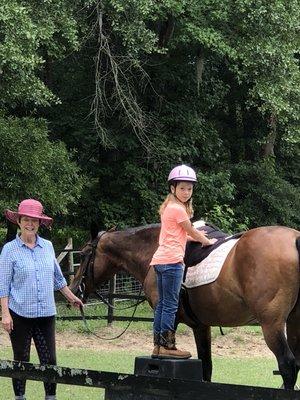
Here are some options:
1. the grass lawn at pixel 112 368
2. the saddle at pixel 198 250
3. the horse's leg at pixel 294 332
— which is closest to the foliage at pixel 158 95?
the grass lawn at pixel 112 368

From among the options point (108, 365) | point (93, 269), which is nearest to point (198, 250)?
point (93, 269)

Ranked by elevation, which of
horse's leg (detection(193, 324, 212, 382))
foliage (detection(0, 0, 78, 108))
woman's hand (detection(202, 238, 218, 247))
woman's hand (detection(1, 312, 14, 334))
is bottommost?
horse's leg (detection(193, 324, 212, 382))

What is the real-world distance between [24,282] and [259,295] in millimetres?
2022

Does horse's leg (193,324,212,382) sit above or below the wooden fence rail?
below

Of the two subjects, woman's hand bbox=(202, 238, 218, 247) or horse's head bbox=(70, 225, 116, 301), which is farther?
horse's head bbox=(70, 225, 116, 301)

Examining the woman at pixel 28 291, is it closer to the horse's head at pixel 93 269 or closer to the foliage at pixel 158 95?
the horse's head at pixel 93 269

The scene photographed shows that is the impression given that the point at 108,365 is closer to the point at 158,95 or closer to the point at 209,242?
the point at 209,242

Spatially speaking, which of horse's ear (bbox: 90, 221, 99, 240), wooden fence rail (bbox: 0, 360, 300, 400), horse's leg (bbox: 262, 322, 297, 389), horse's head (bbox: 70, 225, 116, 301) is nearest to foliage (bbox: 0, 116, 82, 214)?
horse's ear (bbox: 90, 221, 99, 240)

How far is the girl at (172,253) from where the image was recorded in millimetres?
5930

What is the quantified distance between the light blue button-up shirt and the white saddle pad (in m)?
1.48

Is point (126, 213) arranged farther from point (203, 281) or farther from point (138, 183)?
point (203, 281)

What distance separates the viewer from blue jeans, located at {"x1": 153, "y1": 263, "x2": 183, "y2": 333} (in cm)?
594

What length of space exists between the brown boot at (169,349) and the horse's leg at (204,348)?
1457 mm

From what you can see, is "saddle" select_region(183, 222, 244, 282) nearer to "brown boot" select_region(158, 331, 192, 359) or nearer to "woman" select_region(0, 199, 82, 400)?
"brown boot" select_region(158, 331, 192, 359)
